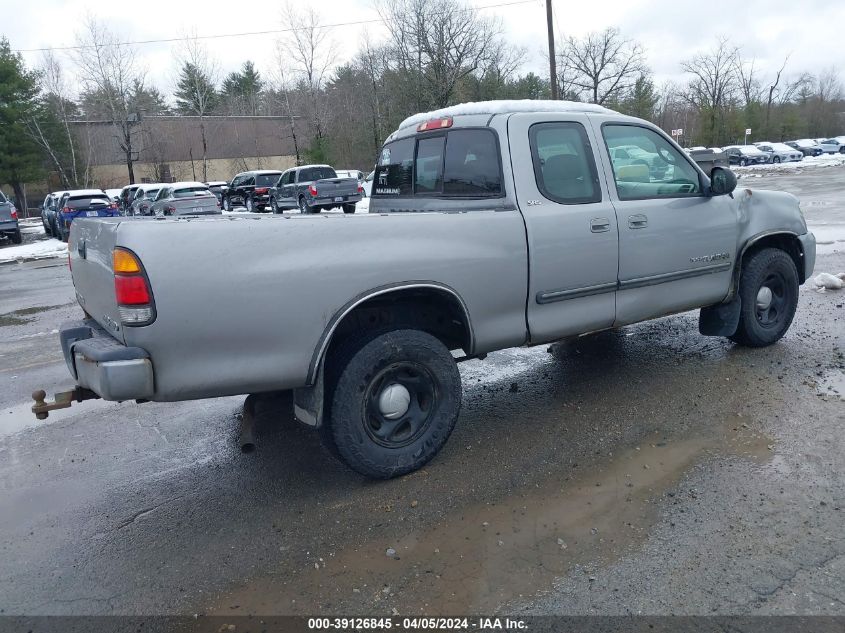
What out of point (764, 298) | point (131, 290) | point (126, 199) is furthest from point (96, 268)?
point (126, 199)

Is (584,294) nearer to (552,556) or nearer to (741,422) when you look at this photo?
(741,422)

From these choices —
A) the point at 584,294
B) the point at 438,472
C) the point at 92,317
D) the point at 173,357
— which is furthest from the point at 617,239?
the point at 92,317

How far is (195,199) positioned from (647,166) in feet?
66.4

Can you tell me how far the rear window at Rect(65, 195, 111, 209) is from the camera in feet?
73.6

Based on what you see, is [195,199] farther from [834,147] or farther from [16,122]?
[834,147]

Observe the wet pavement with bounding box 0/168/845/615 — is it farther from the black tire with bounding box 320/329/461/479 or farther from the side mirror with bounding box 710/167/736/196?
the side mirror with bounding box 710/167/736/196

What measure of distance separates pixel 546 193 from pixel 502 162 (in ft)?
1.15

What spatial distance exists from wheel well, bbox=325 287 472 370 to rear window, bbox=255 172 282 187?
27.2 m

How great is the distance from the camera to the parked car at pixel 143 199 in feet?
81.1

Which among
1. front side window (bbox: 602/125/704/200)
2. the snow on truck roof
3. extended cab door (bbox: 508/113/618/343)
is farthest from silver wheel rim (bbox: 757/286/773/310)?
the snow on truck roof

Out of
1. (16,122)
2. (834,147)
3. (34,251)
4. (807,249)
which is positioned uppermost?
(16,122)

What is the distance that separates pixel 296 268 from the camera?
332cm

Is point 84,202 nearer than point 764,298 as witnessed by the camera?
No

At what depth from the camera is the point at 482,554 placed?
3.15 metres
